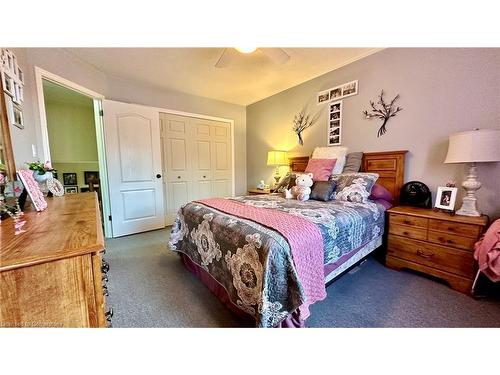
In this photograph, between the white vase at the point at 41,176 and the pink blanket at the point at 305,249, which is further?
the white vase at the point at 41,176

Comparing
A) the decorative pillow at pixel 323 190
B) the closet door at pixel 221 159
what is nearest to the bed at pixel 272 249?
the decorative pillow at pixel 323 190

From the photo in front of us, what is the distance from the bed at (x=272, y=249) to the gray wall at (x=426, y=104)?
2.57 feet

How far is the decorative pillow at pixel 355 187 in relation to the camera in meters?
2.10

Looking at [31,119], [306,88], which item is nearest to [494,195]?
[306,88]

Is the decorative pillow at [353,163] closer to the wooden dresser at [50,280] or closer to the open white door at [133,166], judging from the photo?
the wooden dresser at [50,280]

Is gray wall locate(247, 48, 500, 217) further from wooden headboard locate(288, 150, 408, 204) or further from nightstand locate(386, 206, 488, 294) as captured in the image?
nightstand locate(386, 206, 488, 294)

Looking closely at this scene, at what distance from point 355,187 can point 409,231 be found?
0.63 meters

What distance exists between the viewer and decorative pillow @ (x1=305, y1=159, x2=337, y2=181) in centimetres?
252

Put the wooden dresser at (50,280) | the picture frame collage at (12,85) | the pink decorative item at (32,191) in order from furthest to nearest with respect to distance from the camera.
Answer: the picture frame collage at (12,85) < the pink decorative item at (32,191) < the wooden dresser at (50,280)

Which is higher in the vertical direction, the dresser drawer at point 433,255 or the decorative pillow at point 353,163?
the decorative pillow at point 353,163

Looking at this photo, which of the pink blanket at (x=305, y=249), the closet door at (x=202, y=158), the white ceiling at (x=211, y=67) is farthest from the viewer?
the closet door at (x=202, y=158)

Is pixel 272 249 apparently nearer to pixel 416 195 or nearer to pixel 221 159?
pixel 416 195

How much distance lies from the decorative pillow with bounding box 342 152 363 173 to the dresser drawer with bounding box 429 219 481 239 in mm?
960
